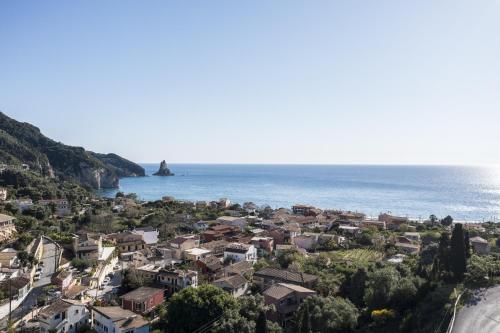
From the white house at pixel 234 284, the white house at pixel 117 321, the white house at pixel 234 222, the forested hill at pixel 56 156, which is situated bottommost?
the white house at pixel 117 321

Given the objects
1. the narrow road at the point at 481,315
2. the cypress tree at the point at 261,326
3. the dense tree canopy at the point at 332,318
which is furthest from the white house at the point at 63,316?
the narrow road at the point at 481,315

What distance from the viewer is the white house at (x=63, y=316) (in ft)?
77.3

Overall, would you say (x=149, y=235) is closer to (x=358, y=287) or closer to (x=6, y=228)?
(x=6, y=228)

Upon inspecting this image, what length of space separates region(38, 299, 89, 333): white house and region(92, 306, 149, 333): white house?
803 mm

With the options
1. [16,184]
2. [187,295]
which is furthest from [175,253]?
[16,184]

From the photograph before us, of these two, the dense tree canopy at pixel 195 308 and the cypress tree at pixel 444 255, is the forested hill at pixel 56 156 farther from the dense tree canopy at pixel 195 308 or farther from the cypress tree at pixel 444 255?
the cypress tree at pixel 444 255

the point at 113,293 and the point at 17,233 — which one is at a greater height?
the point at 17,233

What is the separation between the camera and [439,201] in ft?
381

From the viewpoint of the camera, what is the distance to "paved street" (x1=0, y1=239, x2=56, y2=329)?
25.7 m

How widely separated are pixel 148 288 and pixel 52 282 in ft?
25.6

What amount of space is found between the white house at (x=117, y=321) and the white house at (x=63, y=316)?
0.80 meters

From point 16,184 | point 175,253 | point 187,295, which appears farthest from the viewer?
point 16,184

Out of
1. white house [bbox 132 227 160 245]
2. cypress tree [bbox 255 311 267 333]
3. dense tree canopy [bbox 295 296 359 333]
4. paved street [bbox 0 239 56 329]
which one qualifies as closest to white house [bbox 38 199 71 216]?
white house [bbox 132 227 160 245]

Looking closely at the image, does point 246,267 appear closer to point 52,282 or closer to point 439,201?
point 52,282
